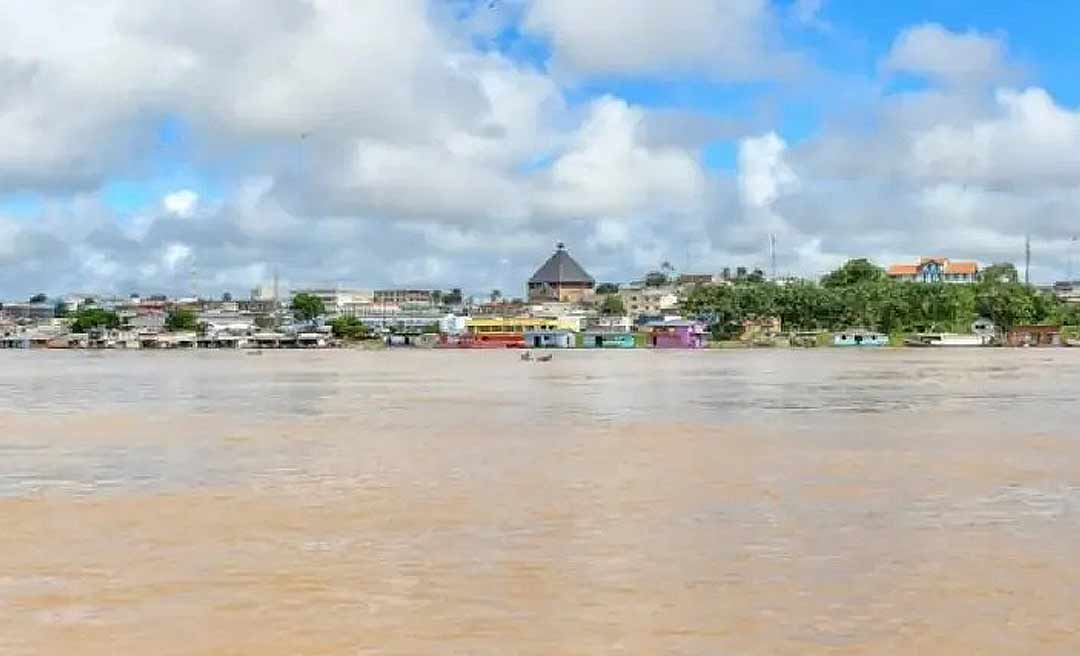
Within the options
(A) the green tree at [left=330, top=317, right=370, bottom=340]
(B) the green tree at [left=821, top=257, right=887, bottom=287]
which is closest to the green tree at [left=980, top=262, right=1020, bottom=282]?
(B) the green tree at [left=821, top=257, right=887, bottom=287]

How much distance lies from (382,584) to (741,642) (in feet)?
12.7

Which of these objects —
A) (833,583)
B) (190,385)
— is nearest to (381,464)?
(833,583)

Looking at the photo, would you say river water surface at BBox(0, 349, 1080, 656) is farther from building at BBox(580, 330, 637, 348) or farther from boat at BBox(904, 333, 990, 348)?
building at BBox(580, 330, 637, 348)

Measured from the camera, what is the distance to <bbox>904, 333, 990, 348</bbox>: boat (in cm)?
11644

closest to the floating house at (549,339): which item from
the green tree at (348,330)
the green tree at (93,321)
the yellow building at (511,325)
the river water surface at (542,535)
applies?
the yellow building at (511,325)

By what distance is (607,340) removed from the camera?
13612cm

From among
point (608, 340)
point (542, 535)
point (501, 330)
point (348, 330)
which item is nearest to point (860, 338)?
point (608, 340)

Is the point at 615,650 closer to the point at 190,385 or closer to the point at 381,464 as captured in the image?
the point at 381,464

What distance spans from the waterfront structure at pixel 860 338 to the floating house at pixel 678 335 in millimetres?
12955

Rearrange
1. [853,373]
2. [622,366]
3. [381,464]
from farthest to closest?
[622,366] → [853,373] → [381,464]

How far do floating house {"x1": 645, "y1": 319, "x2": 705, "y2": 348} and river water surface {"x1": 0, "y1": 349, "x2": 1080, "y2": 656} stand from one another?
93376 mm

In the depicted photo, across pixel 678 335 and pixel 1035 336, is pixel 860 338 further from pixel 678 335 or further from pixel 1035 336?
pixel 678 335

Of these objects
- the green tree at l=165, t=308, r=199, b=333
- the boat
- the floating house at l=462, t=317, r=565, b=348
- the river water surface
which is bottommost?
the river water surface

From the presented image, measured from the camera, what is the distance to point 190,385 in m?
56.4
